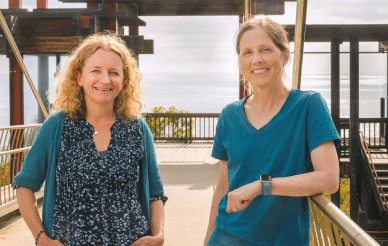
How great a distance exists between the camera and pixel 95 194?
2.20 metres

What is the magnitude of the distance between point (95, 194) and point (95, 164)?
117mm

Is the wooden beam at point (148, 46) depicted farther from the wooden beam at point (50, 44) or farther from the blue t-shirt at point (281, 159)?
the blue t-shirt at point (281, 159)

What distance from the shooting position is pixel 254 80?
207 cm

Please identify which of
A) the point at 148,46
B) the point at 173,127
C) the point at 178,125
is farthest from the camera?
the point at 178,125

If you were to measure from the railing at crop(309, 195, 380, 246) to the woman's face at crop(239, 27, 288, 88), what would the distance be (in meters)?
0.44

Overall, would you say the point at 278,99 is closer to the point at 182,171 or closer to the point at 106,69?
the point at 106,69

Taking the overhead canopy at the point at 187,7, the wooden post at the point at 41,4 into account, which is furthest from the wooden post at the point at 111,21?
the wooden post at the point at 41,4

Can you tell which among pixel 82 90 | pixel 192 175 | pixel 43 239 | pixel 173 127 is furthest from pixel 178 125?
pixel 43 239

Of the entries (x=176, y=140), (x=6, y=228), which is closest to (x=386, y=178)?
(x=176, y=140)

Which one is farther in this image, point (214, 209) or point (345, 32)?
point (345, 32)

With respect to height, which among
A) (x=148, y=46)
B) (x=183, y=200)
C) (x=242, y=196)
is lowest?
(x=183, y=200)

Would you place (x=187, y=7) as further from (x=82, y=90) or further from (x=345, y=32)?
(x=82, y=90)

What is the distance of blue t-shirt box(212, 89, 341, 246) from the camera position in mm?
1895

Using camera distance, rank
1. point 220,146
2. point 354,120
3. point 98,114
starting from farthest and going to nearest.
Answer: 1. point 354,120
2. point 98,114
3. point 220,146
